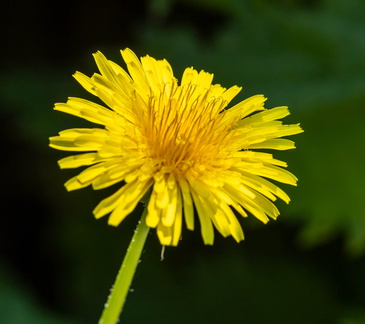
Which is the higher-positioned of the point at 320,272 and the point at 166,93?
the point at 166,93

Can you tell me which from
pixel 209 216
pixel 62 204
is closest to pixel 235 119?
pixel 209 216

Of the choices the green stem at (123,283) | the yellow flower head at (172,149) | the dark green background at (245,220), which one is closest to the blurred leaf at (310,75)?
the dark green background at (245,220)

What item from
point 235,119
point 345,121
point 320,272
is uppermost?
point 345,121

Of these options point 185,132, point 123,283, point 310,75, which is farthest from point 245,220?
point 123,283

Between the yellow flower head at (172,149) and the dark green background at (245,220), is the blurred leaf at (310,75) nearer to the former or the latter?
the dark green background at (245,220)

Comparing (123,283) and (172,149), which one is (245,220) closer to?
(172,149)

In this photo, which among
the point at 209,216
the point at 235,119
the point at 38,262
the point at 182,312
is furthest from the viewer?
the point at 38,262

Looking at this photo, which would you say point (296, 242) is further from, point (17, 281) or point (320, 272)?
point (17, 281)
